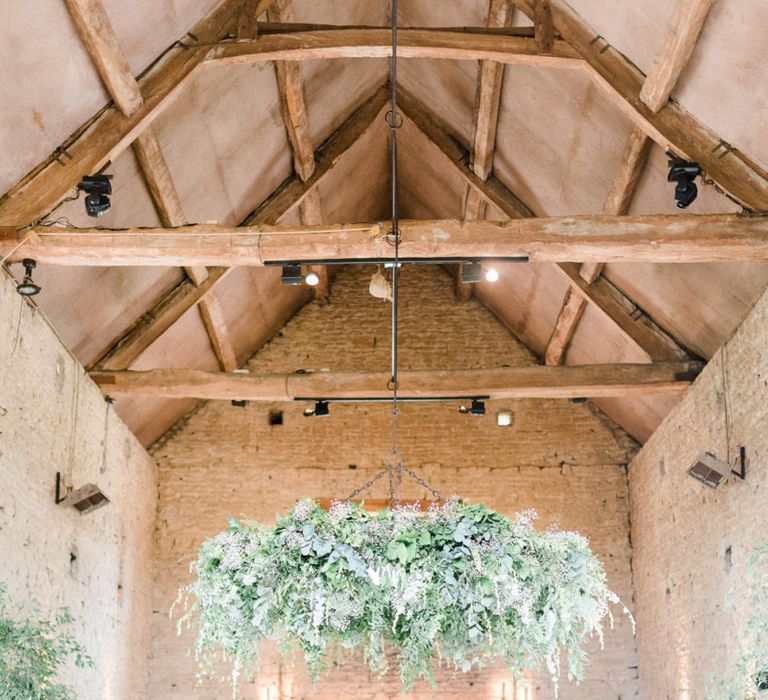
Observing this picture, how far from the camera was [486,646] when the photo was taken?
195 inches

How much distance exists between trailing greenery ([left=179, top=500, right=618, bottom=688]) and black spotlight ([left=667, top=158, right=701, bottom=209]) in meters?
2.35

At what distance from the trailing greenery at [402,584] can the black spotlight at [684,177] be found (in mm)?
2353

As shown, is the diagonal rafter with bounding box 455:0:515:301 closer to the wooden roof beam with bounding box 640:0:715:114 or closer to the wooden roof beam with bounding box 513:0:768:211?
the wooden roof beam with bounding box 513:0:768:211

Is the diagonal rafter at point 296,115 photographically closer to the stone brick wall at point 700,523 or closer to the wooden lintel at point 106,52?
the wooden lintel at point 106,52

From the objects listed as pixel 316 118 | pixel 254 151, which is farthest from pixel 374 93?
pixel 254 151

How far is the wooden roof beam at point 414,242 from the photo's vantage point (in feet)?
20.4

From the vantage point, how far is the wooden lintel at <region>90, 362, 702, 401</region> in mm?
8352

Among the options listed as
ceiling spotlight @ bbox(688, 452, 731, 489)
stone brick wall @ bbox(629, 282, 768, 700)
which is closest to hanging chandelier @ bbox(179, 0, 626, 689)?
stone brick wall @ bbox(629, 282, 768, 700)

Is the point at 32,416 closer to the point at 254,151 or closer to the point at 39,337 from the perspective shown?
the point at 39,337

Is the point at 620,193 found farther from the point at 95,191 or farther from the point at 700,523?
the point at 95,191

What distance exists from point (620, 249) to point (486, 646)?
258cm

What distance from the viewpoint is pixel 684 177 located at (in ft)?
20.2

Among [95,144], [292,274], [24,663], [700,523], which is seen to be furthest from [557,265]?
[24,663]

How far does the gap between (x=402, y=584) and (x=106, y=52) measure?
345cm
